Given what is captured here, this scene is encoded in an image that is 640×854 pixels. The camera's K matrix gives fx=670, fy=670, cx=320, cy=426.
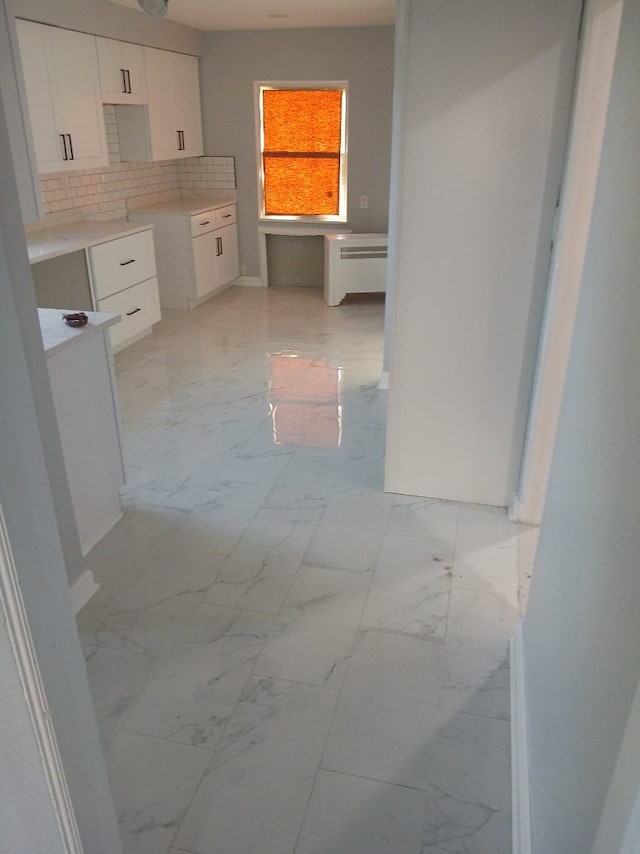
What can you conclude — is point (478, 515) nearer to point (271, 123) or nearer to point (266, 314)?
point (266, 314)

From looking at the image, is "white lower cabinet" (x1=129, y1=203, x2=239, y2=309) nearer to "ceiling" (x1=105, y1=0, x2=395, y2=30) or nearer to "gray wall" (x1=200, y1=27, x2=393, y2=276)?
"gray wall" (x1=200, y1=27, x2=393, y2=276)

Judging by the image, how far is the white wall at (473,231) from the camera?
2.41 m

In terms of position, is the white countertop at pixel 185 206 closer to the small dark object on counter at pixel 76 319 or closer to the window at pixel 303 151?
the window at pixel 303 151

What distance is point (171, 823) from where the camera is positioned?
168 centimetres

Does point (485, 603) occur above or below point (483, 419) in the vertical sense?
below

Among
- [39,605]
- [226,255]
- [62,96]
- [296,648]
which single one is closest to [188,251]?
[226,255]

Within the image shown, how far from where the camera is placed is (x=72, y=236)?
15.4ft

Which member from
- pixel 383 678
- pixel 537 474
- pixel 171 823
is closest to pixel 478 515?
pixel 537 474

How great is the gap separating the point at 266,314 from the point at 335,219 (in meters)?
1.32

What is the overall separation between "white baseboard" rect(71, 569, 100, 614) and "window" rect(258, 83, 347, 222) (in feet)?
16.3

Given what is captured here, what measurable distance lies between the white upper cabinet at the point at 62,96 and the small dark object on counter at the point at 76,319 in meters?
2.10

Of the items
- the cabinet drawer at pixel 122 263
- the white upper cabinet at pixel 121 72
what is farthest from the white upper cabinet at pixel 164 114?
the cabinet drawer at pixel 122 263

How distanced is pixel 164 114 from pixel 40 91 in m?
1.69

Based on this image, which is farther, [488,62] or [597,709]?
[488,62]
